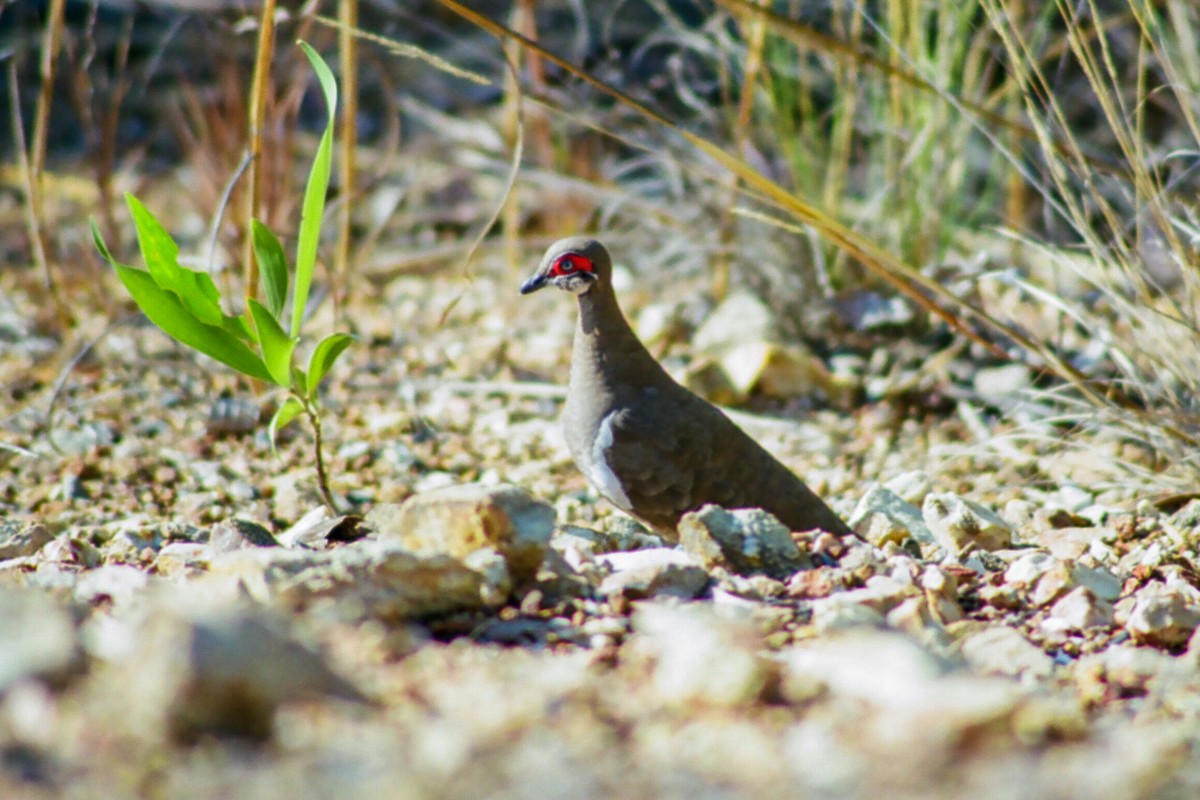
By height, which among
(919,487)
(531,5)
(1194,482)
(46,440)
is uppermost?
(531,5)

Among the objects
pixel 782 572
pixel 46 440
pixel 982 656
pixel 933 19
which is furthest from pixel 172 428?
pixel 933 19

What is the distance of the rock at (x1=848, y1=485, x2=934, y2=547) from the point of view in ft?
9.90

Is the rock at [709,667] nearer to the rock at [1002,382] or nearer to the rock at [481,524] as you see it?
the rock at [481,524]

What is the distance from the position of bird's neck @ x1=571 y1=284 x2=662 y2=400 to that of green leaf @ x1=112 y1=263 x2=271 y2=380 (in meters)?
0.84

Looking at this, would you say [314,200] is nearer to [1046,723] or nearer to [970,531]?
[970,531]

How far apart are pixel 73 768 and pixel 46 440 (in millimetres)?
2663

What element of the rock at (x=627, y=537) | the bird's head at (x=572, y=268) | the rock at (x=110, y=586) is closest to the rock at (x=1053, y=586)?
the rock at (x=627, y=537)

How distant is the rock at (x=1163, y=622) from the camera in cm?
239

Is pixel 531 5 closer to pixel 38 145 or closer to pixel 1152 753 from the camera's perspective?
pixel 38 145

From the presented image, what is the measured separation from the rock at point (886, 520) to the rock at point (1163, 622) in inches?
25.8

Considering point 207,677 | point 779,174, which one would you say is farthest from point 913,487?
point 207,677

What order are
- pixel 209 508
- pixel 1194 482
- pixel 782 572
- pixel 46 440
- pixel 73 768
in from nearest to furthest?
pixel 73 768 < pixel 782 572 < pixel 1194 482 < pixel 209 508 < pixel 46 440

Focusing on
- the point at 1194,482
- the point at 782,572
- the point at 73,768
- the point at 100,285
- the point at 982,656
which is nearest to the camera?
the point at 73,768

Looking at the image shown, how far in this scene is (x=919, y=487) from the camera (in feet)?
12.0
